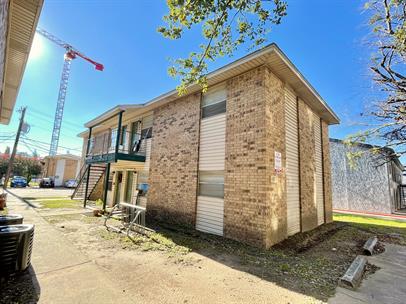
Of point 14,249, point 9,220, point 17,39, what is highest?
point 17,39

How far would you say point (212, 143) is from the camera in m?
8.05

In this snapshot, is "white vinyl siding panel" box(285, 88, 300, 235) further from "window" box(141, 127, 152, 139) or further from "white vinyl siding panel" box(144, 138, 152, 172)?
"window" box(141, 127, 152, 139)

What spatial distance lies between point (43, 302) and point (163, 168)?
23.3 feet

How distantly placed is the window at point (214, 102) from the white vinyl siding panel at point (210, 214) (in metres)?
3.33

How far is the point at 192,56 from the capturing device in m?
5.16

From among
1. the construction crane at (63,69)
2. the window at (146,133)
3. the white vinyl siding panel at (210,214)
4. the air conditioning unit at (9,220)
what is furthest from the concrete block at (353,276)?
the construction crane at (63,69)

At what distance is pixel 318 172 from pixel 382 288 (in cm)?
717

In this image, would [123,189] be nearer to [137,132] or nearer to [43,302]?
[137,132]

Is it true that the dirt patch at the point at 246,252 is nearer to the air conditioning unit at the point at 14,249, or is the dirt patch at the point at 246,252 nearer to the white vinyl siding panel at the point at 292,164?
the white vinyl siding panel at the point at 292,164

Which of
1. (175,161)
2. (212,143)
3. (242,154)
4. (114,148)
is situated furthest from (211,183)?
(114,148)

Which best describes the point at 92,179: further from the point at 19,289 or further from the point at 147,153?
the point at 19,289

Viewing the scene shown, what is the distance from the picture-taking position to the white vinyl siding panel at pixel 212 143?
25.3ft

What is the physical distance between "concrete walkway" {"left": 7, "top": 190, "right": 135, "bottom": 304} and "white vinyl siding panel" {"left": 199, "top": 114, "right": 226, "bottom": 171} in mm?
4715

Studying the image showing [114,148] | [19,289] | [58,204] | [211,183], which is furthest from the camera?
[58,204]
